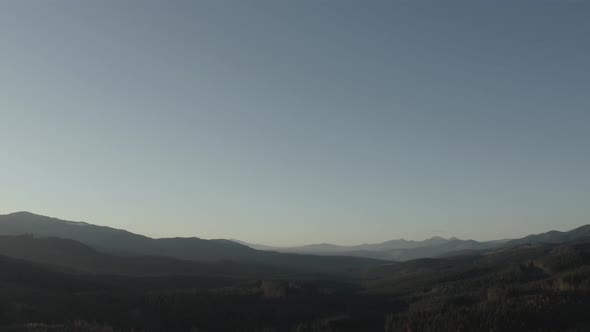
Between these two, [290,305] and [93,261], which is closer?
[290,305]

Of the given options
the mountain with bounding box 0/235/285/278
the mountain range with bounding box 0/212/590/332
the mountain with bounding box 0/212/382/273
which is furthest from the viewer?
the mountain with bounding box 0/212/382/273

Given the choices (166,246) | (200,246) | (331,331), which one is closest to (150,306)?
(331,331)

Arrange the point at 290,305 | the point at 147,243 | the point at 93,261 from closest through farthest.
Result: the point at 290,305, the point at 93,261, the point at 147,243

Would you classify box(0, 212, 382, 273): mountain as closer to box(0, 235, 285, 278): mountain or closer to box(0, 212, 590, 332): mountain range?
box(0, 235, 285, 278): mountain

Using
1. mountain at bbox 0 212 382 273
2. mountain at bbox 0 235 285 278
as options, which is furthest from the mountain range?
mountain at bbox 0 212 382 273

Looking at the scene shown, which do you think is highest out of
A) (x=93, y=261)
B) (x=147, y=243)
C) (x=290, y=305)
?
(x=147, y=243)

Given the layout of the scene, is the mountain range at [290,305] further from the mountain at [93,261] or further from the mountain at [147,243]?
the mountain at [147,243]

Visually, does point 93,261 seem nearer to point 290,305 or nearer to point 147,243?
point 290,305

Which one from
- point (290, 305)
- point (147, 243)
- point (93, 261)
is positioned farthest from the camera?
point (147, 243)

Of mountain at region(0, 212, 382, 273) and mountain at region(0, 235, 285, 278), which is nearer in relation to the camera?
mountain at region(0, 235, 285, 278)

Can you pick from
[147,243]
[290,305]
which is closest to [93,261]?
[290,305]

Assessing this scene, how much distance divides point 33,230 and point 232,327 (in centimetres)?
13571

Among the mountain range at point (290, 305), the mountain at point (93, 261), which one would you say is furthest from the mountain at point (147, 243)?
the mountain range at point (290, 305)

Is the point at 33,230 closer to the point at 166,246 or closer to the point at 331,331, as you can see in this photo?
the point at 166,246
